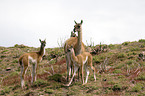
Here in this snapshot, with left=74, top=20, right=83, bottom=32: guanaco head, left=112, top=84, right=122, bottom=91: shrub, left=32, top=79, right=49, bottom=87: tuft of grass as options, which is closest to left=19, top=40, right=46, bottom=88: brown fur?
left=32, top=79, right=49, bottom=87: tuft of grass

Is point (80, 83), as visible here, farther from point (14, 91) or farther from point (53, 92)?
point (14, 91)

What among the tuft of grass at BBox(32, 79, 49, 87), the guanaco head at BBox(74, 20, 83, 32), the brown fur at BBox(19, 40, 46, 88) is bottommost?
the tuft of grass at BBox(32, 79, 49, 87)

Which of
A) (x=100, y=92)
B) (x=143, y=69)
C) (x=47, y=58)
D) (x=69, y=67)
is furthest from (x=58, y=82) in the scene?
(x=47, y=58)

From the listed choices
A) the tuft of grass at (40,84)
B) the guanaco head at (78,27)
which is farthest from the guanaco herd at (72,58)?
the tuft of grass at (40,84)

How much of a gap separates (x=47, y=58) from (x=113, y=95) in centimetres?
1249

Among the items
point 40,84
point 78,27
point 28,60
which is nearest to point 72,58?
point 78,27

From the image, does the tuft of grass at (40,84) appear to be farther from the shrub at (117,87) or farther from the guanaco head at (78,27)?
the shrub at (117,87)

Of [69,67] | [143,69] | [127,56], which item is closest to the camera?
[69,67]

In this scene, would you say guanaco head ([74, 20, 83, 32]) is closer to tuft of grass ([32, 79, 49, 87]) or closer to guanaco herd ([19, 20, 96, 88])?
guanaco herd ([19, 20, 96, 88])

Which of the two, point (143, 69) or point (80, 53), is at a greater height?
point (80, 53)

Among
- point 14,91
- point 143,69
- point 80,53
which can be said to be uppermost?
point 80,53

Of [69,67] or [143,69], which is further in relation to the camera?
[143,69]

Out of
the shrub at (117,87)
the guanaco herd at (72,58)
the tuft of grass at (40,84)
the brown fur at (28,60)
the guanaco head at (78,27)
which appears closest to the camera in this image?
the shrub at (117,87)

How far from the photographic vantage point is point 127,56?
15602 mm
